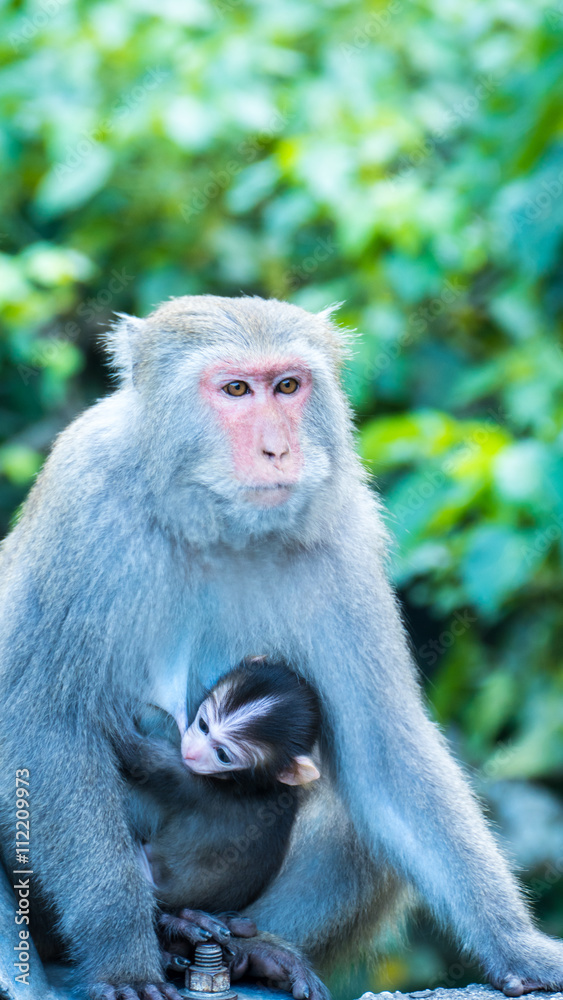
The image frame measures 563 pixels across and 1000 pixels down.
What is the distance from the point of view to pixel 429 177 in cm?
643

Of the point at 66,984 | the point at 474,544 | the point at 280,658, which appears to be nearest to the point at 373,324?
the point at 474,544

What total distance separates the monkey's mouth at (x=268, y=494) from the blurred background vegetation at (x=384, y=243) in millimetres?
1661

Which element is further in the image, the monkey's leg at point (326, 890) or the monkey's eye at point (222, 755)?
the monkey's leg at point (326, 890)

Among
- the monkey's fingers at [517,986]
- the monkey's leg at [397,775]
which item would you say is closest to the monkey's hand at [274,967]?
the monkey's leg at [397,775]

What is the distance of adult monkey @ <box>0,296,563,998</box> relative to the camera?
9.75ft

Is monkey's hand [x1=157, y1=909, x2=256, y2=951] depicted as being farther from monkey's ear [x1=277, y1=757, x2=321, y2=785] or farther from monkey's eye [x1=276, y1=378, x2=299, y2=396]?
monkey's eye [x1=276, y1=378, x2=299, y2=396]

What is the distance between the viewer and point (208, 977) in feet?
9.78

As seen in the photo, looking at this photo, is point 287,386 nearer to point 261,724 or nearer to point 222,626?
point 222,626

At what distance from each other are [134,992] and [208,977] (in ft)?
0.73

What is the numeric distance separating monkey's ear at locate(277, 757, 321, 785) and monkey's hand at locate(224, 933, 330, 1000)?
48 cm

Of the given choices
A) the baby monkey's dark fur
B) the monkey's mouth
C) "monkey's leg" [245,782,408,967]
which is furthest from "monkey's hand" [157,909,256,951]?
the monkey's mouth

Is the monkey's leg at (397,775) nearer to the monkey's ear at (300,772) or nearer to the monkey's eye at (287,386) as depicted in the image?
the monkey's ear at (300,772)

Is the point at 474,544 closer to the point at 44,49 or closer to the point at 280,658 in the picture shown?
the point at 280,658

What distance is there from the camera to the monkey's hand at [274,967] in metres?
3.15
